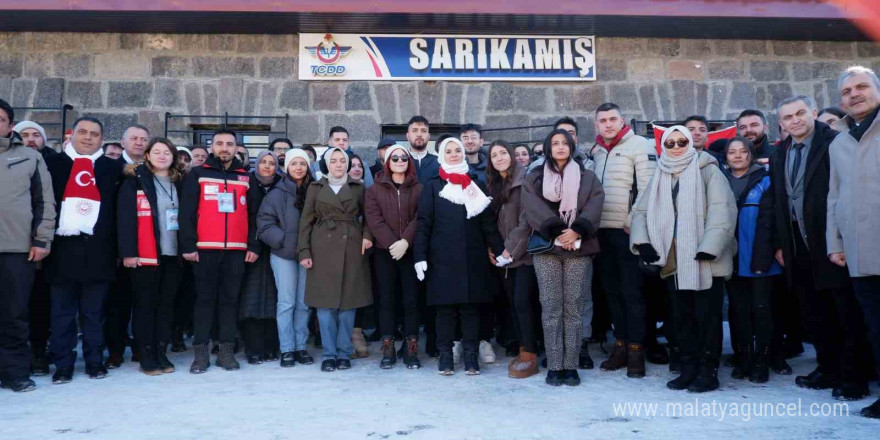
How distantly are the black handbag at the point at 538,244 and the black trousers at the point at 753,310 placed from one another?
4.21 feet

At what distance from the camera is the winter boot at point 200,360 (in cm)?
480

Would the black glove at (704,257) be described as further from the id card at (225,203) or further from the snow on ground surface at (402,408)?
the id card at (225,203)

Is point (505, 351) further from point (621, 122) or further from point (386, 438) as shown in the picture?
point (386, 438)

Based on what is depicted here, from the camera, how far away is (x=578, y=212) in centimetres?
435

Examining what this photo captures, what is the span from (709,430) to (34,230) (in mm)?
4251

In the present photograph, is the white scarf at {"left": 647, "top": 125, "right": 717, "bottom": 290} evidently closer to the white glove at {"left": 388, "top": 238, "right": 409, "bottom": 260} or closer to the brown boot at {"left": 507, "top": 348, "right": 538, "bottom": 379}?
the brown boot at {"left": 507, "top": 348, "right": 538, "bottom": 379}

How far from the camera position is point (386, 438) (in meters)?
3.13

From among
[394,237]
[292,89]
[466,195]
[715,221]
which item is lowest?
[394,237]

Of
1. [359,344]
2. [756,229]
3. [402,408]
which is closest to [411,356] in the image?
[359,344]

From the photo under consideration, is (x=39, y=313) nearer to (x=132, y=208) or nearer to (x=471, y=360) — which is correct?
(x=132, y=208)

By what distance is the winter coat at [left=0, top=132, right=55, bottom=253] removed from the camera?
14.1ft

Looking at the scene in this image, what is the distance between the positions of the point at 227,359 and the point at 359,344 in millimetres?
1061

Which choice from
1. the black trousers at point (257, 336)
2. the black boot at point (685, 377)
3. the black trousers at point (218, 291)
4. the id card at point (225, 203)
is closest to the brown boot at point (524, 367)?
the black boot at point (685, 377)

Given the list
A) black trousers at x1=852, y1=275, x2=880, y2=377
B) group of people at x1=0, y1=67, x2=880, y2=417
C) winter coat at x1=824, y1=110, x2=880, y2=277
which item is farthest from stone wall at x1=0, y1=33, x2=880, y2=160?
black trousers at x1=852, y1=275, x2=880, y2=377
